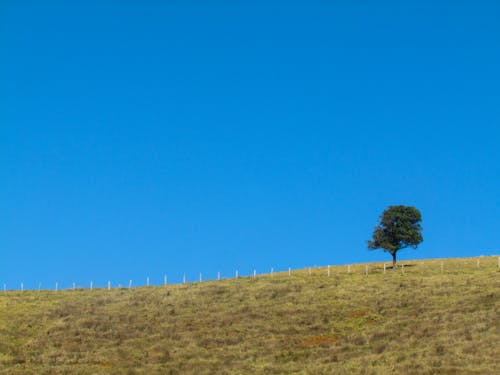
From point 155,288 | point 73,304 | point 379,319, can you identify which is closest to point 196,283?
point 155,288

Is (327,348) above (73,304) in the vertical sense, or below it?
below

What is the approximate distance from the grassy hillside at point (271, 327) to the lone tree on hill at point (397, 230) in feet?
36.3

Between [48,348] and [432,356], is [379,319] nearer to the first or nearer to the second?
[432,356]

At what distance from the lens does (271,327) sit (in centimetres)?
6041

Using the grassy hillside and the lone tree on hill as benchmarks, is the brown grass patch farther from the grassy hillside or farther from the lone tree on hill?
the lone tree on hill

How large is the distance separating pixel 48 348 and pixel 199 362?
15.0 meters

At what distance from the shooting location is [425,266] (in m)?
92.2

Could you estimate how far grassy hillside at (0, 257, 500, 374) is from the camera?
158 feet

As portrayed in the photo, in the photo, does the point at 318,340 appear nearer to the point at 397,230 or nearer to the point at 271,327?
the point at 271,327

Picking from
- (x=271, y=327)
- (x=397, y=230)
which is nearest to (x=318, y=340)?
(x=271, y=327)

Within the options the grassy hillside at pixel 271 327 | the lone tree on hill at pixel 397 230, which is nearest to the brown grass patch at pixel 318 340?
the grassy hillside at pixel 271 327

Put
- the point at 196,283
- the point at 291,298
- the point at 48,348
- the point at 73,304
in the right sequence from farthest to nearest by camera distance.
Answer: the point at 196,283
the point at 73,304
the point at 291,298
the point at 48,348

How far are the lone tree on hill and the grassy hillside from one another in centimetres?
1107

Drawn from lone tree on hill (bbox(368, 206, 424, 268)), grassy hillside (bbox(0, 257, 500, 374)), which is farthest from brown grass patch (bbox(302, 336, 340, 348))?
lone tree on hill (bbox(368, 206, 424, 268))
